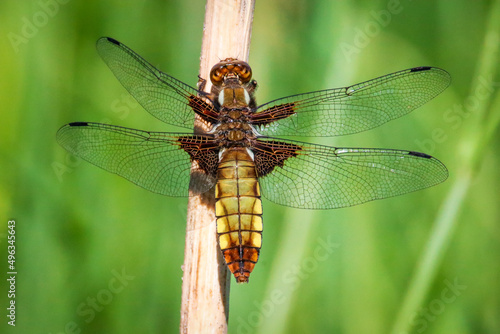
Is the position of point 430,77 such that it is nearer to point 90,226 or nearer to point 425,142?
point 425,142

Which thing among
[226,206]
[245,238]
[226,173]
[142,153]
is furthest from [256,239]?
[142,153]

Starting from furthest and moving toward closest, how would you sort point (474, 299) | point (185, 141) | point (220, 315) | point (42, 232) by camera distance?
point (474, 299) → point (42, 232) → point (185, 141) → point (220, 315)

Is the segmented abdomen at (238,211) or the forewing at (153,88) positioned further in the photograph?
the forewing at (153,88)

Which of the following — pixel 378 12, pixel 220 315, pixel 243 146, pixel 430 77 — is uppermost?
pixel 378 12

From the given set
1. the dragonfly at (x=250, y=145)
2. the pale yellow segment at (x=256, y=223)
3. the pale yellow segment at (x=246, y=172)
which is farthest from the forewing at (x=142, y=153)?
the pale yellow segment at (x=256, y=223)

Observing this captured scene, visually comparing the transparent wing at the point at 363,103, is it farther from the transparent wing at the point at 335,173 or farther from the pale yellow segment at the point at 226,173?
the pale yellow segment at the point at 226,173

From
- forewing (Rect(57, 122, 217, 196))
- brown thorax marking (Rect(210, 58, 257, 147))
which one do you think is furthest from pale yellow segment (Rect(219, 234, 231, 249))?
brown thorax marking (Rect(210, 58, 257, 147))

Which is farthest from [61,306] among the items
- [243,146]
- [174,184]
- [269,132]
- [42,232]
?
[269,132]
